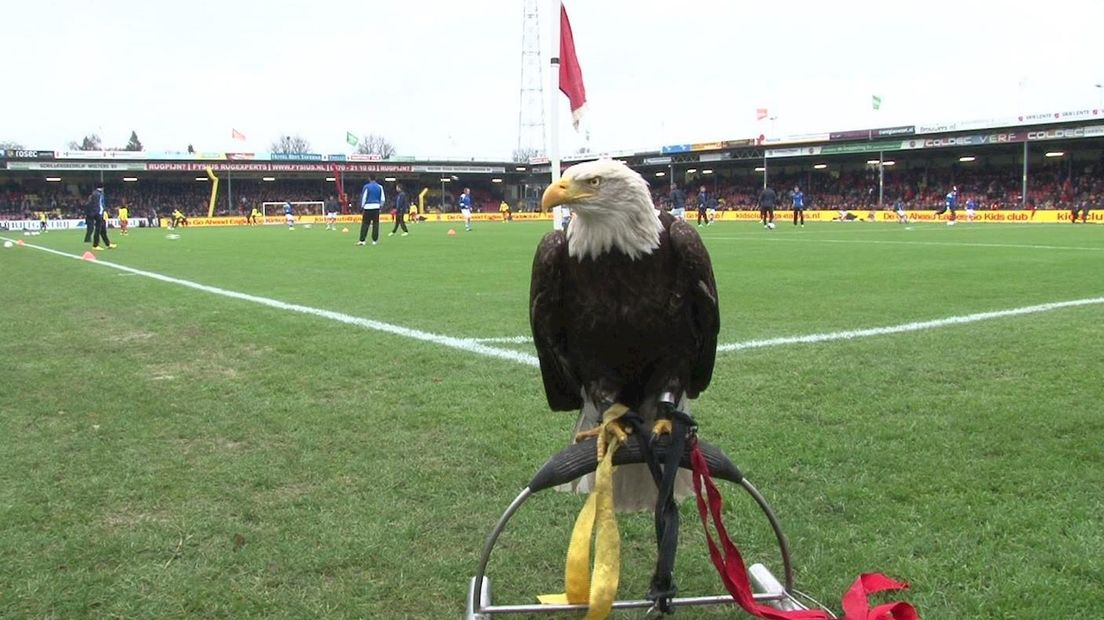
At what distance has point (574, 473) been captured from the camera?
7.79ft

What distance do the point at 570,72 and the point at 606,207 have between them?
38.1 feet

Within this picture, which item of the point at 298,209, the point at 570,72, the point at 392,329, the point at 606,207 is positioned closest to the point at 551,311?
the point at 606,207

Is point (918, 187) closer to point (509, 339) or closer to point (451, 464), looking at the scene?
point (509, 339)

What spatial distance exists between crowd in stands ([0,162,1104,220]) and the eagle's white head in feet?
172

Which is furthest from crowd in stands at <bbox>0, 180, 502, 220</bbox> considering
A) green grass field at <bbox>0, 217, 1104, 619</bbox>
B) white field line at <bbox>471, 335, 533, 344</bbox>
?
green grass field at <bbox>0, 217, 1104, 619</bbox>

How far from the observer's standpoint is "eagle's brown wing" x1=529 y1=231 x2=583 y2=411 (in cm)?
250

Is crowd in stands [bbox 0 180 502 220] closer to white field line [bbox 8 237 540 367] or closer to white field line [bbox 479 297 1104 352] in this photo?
white field line [bbox 8 237 540 367]

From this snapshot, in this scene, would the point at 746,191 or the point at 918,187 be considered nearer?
the point at 918,187

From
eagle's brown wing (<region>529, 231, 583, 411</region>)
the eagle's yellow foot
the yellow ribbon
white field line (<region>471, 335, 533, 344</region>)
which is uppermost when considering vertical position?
eagle's brown wing (<region>529, 231, 583, 411</region>)

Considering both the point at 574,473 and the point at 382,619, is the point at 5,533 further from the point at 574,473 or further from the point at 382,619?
the point at 574,473

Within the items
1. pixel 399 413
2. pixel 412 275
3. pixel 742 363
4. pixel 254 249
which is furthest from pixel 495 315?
pixel 254 249

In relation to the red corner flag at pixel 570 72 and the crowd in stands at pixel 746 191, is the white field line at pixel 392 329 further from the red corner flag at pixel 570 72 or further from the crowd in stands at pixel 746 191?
the crowd in stands at pixel 746 191

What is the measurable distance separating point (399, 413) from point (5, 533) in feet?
6.82

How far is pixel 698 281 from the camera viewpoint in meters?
2.48
